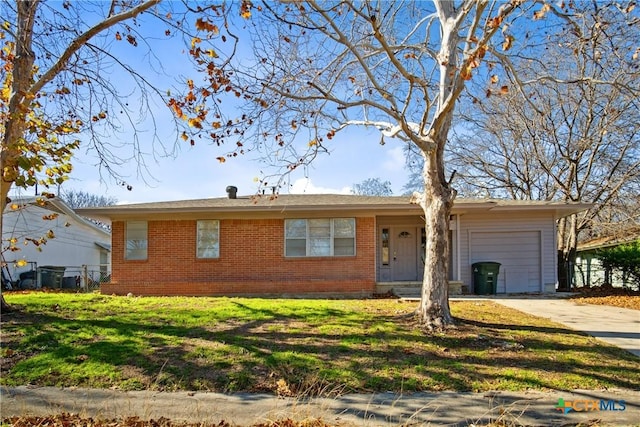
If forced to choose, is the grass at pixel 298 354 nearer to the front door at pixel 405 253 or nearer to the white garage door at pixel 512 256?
the white garage door at pixel 512 256

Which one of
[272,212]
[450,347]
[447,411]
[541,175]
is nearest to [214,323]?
[450,347]

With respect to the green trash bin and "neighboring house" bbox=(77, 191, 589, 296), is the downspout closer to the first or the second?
"neighboring house" bbox=(77, 191, 589, 296)

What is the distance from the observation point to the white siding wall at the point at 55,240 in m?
19.1

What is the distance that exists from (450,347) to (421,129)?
3839 mm

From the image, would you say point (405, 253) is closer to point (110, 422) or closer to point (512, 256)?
point (512, 256)

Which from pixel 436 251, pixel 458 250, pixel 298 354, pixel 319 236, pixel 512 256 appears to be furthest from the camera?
pixel 512 256

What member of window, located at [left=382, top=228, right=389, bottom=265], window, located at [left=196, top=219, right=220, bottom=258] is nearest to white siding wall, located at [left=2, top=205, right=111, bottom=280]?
window, located at [left=196, top=219, right=220, bottom=258]

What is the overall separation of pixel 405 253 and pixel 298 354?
10.4 metres

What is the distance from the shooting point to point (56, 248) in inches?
887

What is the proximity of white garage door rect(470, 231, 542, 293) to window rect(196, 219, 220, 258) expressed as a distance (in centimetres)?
889

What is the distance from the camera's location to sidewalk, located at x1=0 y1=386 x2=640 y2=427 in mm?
4117

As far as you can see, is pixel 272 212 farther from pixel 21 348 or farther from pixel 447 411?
pixel 447 411

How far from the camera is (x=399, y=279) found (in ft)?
51.3

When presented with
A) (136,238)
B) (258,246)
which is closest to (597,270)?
(258,246)
